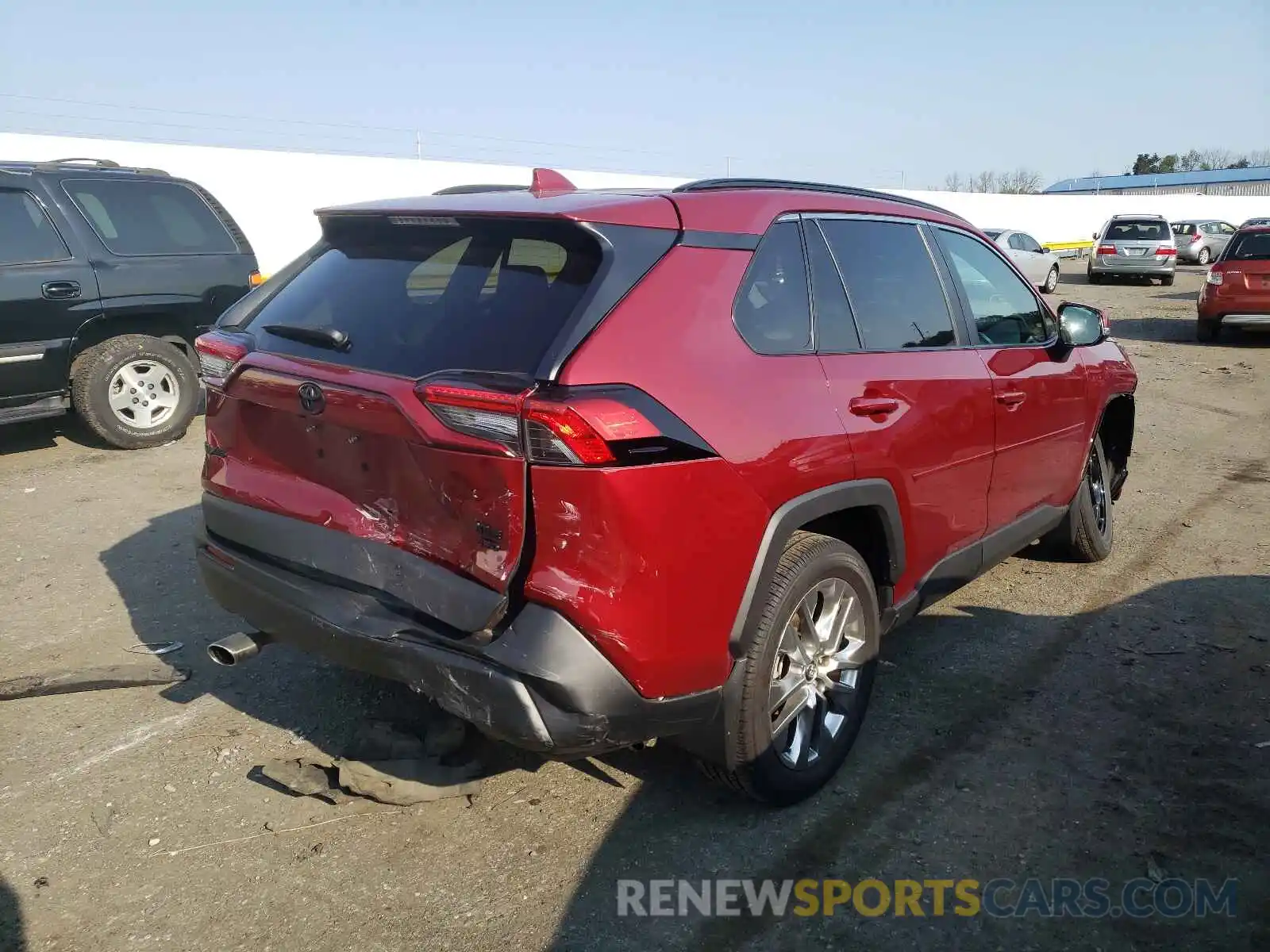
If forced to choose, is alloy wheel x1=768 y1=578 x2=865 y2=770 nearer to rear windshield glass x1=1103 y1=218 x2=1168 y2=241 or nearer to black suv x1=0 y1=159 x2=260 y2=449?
black suv x1=0 y1=159 x2=260 y2=449

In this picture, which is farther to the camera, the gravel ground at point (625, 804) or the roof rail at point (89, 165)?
the roof rail at point (89, 165)

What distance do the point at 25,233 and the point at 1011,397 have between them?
6823mm

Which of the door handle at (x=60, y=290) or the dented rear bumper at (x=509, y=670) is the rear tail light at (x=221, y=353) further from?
the door handle at (x=60, y=290)

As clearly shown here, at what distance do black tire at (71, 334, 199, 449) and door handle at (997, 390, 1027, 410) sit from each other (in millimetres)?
6438

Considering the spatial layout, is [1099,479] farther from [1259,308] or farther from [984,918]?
[1259,308]

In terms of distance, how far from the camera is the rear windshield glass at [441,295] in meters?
2.62

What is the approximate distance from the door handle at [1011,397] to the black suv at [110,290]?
6352 mm

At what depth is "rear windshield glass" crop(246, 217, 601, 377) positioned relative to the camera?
2.62m

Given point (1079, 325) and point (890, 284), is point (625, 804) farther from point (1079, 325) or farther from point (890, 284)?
point (1079, 325)

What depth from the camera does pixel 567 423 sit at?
2.38 metres

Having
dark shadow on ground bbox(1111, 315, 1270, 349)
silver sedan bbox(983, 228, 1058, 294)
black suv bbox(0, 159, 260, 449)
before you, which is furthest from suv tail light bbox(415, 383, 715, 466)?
silver sedan bbox(983, 228, 1058, 294)

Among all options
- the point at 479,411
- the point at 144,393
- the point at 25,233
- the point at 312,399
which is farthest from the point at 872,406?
the point at 25,233

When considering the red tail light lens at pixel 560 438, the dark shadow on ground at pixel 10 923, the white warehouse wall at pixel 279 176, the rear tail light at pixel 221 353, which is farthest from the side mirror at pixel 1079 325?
the white warehouse wall at pixel 279 176

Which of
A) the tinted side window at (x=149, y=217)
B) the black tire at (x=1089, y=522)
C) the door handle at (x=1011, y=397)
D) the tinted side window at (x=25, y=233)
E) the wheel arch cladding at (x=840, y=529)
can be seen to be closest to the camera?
the wheel arch cladding at (x=840, y=529)
